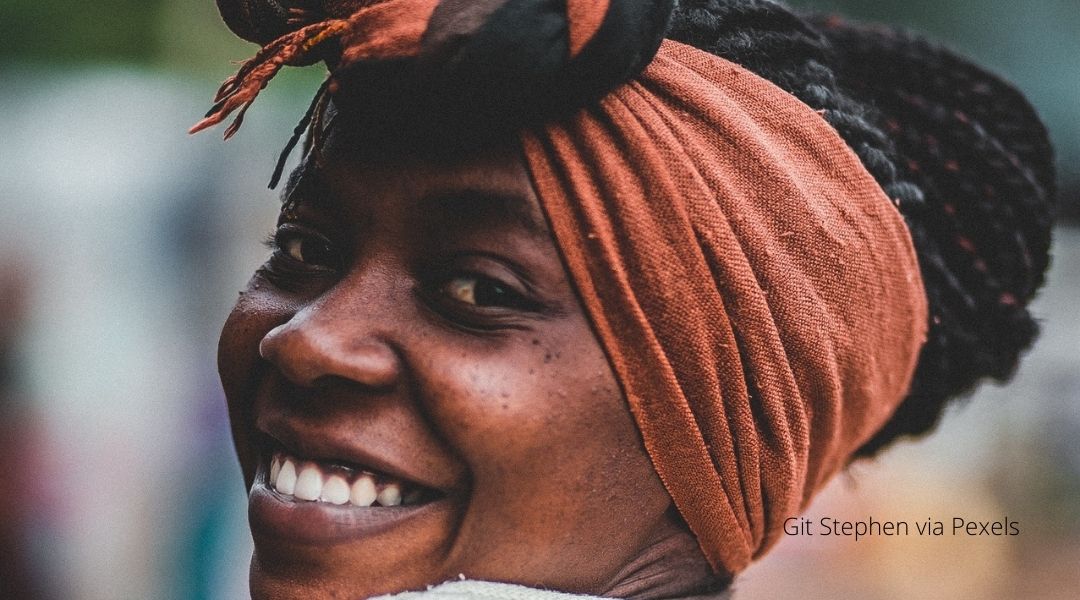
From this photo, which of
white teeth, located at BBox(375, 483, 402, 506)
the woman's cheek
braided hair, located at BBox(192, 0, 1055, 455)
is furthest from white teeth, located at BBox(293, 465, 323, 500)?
braided hair, located at BBox(192, 0, 1055, 455)

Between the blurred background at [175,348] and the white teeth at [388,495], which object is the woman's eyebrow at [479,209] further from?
the blurred background at [175,348]

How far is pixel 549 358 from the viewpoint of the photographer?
1.96 m

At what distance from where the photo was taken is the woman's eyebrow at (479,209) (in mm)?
1941

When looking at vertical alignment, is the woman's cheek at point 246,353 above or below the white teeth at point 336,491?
above

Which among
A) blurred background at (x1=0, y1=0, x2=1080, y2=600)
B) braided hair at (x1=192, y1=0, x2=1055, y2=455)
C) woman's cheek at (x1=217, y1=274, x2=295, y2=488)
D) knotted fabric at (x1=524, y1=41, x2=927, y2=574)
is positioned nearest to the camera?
braided hair at (x1=192, y1=0, x2=1055, y2=455)

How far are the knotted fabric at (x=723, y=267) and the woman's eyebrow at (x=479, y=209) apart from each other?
0.13 feet

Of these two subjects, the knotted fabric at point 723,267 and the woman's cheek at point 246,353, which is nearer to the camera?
the knotted fabric at point 723,267

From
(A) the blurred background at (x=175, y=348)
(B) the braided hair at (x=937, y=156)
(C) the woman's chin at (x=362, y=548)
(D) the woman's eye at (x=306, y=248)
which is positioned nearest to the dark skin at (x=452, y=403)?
(C) the woman's chin at (x=362, y=548)

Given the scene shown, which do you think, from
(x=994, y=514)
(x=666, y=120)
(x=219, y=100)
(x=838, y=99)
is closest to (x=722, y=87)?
(x=666, y=120)

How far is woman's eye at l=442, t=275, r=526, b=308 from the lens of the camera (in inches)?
77.7

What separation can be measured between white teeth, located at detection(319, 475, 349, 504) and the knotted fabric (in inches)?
19.8

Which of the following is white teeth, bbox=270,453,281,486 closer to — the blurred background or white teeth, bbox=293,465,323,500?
white teeth, bbox=293,465,323,500

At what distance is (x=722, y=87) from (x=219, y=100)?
0.91 meters

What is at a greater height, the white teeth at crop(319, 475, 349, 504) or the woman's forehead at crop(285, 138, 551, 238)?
the woman's forehead at crop(285, 138, 551, 238)
